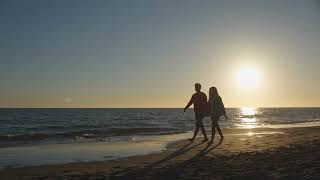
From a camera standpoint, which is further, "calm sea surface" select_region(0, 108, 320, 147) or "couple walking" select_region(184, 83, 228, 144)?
→ "calm sea surface" select_region(0, 108, 320, 147)

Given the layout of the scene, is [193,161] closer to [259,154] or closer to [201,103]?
[259,154]

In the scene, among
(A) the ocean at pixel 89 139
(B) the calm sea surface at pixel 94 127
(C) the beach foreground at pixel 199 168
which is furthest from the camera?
(B) the calm sea surface at pixel 94 127

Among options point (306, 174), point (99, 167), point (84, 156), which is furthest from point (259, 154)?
point (84, 156)

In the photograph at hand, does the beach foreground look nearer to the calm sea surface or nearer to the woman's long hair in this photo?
the woman's long hair

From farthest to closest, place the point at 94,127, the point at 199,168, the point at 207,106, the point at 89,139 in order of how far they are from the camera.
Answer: the point at 94,127 → the point at 89,139 → the point at 207,106 → the point at 199,168

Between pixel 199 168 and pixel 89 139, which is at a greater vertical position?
pixel 89 139

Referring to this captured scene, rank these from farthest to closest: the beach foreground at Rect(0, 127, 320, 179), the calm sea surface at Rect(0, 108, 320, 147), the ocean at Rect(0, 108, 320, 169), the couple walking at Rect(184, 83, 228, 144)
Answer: the calm sea surface at Rect(0, 108, 320, 147)
the couple walking at Rect(184, 83, 228, 144)
the ocean at Rect(0, 108, 320, 169)
the beach foreground at Rect(0, 127, 320, 179)

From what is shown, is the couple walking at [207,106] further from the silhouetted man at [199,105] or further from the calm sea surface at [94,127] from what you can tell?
the calm sea surface at [94,127]

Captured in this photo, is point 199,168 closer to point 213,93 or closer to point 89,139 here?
point 213,93

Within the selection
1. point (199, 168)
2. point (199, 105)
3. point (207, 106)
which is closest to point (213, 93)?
point (207, 106)

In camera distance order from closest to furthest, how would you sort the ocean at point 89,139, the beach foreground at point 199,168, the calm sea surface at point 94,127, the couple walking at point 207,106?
the beach foreground at point 199,168 < the ocean at point 89,139 < the couple walking at point 207,106 < the calm sea surface at point 94,127

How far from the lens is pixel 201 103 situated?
13.9 m

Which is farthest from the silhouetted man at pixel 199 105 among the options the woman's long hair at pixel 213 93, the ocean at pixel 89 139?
the ocean at pixel 89 139

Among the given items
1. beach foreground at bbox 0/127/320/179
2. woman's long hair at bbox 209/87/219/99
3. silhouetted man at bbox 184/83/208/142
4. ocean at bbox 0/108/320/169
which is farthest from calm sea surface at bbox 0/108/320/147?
beach foreground at bbox 0/127/320/179
